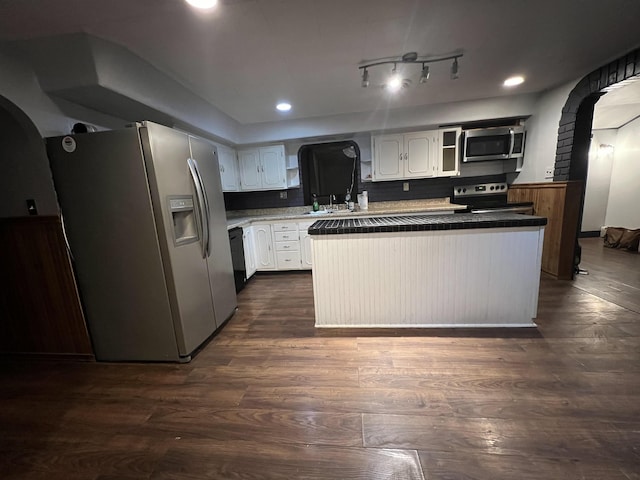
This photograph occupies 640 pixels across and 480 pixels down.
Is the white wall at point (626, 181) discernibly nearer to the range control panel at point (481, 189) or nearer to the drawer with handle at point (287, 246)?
the range control panel at point (481, 189)

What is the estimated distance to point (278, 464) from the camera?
3.84ft

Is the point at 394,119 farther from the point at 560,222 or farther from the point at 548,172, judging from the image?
the point at 560,222

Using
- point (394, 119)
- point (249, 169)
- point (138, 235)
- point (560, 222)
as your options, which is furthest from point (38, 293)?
point (560, 222)

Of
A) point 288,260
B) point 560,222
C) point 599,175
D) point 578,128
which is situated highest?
point 578,128

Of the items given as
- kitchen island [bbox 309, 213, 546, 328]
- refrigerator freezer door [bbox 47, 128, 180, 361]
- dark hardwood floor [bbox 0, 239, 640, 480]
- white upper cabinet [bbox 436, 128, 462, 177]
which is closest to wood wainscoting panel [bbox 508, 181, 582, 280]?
dark hardwood floor [bbox 0, 239, 640, 480]

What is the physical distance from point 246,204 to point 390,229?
3.22 metres

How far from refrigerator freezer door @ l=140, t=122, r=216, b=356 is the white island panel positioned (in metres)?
0.98

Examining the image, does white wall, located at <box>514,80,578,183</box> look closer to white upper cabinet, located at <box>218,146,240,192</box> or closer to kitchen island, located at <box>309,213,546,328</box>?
kitchen island, located at <box>309,213,546,328</box>

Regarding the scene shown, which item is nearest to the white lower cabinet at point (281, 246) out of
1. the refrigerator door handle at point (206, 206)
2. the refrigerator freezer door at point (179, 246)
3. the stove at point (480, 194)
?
the refrigerator door handle at point (206, 206)

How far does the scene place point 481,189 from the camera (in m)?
4.02

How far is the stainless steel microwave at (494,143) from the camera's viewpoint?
3623 mm

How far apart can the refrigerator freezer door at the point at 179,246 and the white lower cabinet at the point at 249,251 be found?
4.84ft

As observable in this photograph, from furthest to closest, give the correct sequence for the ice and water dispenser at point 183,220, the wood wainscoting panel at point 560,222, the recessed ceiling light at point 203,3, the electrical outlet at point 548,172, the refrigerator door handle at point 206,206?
the electrical outlet at point 548,172 < the wood wainscoting panel at point 560,222 < the refrigerator door handle at point 206,206 < the ice and water dispenser at point 183,220 < the recessed ceiling light at point 203,3

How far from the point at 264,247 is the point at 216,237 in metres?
1.66
